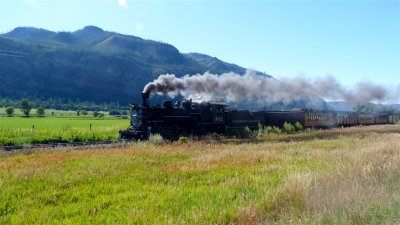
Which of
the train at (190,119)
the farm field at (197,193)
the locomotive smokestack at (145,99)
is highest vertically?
the locomotive smokestack at (145,99)

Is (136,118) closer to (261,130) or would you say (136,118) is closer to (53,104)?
(261,130)

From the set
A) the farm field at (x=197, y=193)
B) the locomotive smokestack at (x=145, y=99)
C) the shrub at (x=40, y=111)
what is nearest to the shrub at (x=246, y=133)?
the locomotive smokestack at (x=145, y=99)

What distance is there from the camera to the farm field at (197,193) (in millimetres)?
7383

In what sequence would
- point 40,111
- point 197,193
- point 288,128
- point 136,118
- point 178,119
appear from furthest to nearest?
point 40,111 → point 288,128 → point 178,119 → point 136,118 → point 197,193

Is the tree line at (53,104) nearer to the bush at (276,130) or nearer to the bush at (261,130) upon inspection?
the bush at (261,130)

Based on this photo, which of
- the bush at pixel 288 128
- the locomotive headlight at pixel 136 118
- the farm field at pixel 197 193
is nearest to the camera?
the farm field at pixel 197 193

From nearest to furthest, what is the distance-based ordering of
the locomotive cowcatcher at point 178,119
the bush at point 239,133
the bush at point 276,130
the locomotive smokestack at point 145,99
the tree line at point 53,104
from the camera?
the locomotive cowcatcher at point 178,119
the locomotive smokestack at point 145,99
the bush at point 239,133
the bush at point 276,130
the tree line at point 53,104

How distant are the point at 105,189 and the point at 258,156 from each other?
836 centimetres

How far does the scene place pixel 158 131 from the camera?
26.2 metres

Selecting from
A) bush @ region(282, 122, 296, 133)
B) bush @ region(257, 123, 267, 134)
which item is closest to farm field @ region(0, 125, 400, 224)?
bush @ region(257, 123, 267, 134)

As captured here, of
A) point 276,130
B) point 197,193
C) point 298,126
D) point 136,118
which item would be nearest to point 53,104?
point 298,126

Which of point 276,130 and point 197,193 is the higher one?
point 276,130

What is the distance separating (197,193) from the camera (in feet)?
31.9

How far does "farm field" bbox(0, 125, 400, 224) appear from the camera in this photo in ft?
24.2
